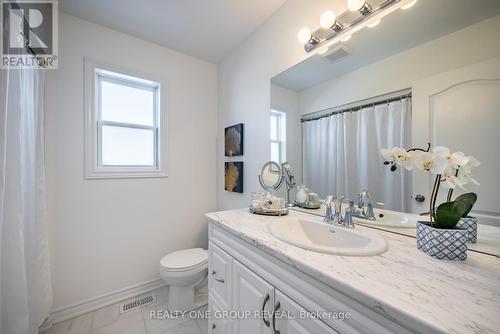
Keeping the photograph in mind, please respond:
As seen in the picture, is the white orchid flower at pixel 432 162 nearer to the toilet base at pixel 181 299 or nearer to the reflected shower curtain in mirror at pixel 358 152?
the reflected shower curtain in mirror at pixel 358 152

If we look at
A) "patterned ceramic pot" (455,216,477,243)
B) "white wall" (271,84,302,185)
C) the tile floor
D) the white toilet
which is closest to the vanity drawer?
the white toilet

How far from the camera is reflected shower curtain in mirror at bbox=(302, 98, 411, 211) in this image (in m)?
0.93

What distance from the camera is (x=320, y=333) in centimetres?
58

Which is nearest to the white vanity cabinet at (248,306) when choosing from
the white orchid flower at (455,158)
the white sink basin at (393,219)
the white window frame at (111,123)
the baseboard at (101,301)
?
the white sink basin at (393,219)

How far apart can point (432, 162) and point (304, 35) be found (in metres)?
1.07

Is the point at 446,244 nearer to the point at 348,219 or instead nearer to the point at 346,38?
the point at 348,219

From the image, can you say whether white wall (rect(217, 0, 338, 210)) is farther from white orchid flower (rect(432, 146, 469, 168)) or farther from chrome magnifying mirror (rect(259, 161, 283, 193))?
white orchid flower (rect(432, 146, 469, 168))

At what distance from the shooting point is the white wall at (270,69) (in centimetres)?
→ 76

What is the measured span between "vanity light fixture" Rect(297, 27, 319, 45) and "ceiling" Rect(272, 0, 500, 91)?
0.09m

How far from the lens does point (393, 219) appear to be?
3.12 ft

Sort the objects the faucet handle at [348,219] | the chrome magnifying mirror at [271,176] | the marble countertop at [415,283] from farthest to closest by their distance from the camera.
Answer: the chrome magnifying mirror at [271,176], the faucet handle at [348,219], the marble countertop at [415,283]

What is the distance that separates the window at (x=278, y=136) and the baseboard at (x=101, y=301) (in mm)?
1720

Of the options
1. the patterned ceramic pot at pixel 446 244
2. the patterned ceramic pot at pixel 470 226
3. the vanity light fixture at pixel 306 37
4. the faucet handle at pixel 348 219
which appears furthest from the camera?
Answer: the vanity light fixture at pixel 306 37

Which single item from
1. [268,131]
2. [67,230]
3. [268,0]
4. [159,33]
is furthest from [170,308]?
[268,0]
